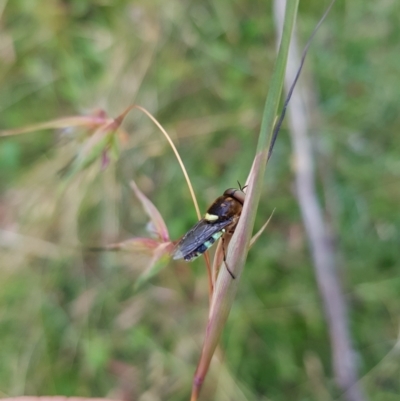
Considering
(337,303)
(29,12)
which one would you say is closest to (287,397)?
(337,303)

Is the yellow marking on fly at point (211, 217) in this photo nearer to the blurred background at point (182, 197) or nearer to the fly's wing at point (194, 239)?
the fly's wing at point (194, 239)

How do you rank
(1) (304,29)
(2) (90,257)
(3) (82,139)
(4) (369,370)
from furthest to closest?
(2) (90,257) → (1) (304,29) → (4) (369,370) → (3) (82,139)

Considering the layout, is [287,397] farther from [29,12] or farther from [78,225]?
[29,12]

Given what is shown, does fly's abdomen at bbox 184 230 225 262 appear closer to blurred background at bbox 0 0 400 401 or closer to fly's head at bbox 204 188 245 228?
fly's head at bbox 204 188 245 228

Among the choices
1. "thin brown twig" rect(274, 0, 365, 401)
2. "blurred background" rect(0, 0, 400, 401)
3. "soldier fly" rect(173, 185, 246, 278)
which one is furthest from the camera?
"blurred background" rect(0, 0, 400, 401)

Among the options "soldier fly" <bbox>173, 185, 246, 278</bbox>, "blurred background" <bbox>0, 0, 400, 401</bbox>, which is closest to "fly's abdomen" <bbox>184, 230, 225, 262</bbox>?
"soldier fly" <bbox>173, 185, 246, 278</bbox>

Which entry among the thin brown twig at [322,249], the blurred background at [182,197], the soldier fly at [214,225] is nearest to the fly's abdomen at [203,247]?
the soldier fly at [214,225]
